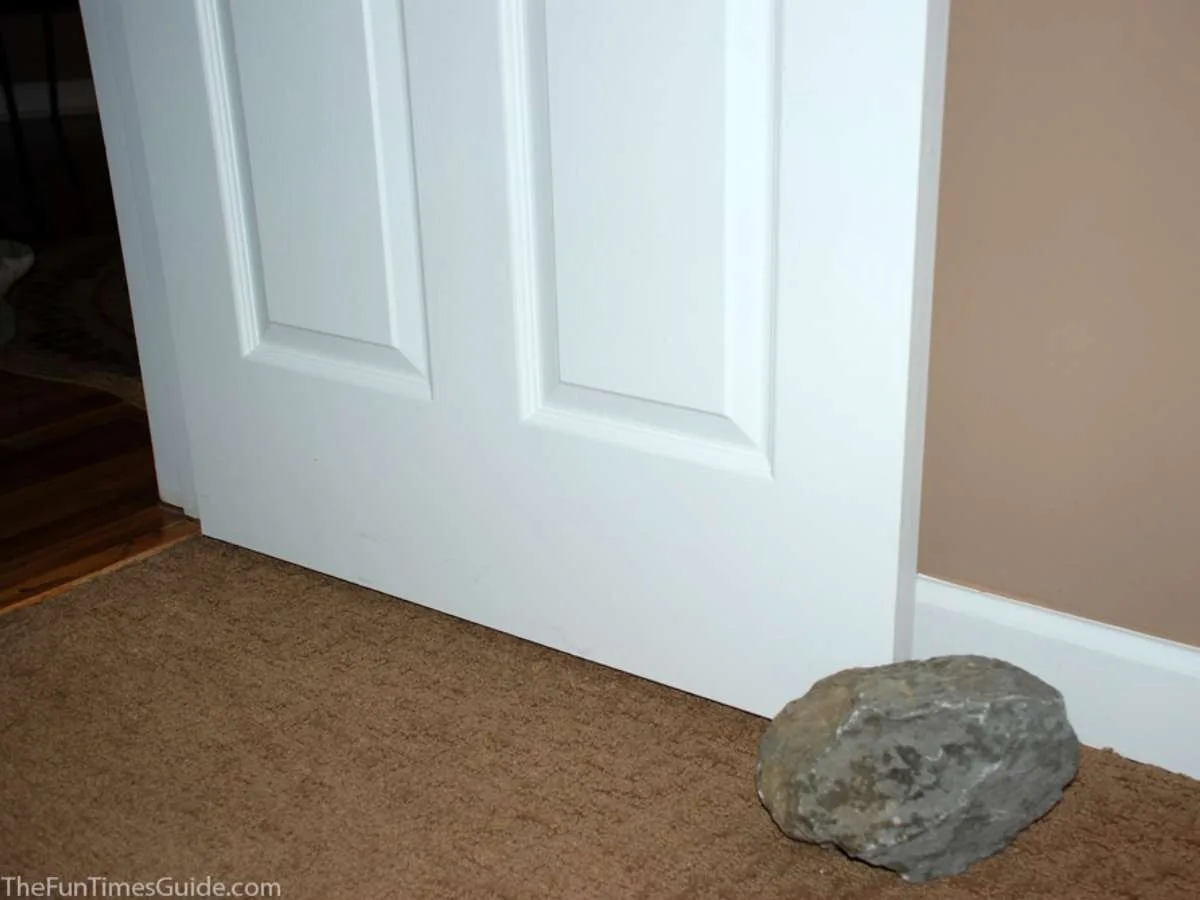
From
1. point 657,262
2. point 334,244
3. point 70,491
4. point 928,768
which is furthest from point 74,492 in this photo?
point 928,768

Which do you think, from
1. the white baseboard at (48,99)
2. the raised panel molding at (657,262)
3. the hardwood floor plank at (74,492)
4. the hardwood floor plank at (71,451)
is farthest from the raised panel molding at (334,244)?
the white baseboard at (48,99)

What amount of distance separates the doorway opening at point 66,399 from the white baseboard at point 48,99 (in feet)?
4.37

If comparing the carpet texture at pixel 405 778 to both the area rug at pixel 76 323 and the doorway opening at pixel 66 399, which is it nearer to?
the doorway opening at pixel 66 399

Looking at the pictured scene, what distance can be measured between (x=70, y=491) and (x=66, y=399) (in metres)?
0.39

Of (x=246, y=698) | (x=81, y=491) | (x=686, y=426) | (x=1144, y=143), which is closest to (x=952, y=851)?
(x=686, y=426)

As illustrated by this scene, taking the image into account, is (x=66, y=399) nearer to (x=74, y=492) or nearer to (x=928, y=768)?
(x=74, y=492)

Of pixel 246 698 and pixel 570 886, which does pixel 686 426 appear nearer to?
pixel 570 886

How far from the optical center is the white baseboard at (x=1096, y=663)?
3.53ft

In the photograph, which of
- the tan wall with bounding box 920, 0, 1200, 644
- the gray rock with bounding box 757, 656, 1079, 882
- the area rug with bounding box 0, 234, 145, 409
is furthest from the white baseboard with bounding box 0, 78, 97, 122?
the gray rock with bounding box 757, 656, 1079, 882

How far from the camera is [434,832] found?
3.48 feet

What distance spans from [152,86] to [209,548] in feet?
1.70

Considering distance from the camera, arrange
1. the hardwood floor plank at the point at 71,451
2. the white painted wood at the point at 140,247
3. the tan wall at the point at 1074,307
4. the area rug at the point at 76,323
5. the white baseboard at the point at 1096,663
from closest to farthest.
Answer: the tan wall at the point at 1074,307 → the white baseboard at the point at 1096,663 → the white painted wood at the point at 140,247 → the hardwood floor plank at the point at 71,451 → the area rug at the point at 76,323

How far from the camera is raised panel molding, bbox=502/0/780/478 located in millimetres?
988

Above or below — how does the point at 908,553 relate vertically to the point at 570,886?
above
